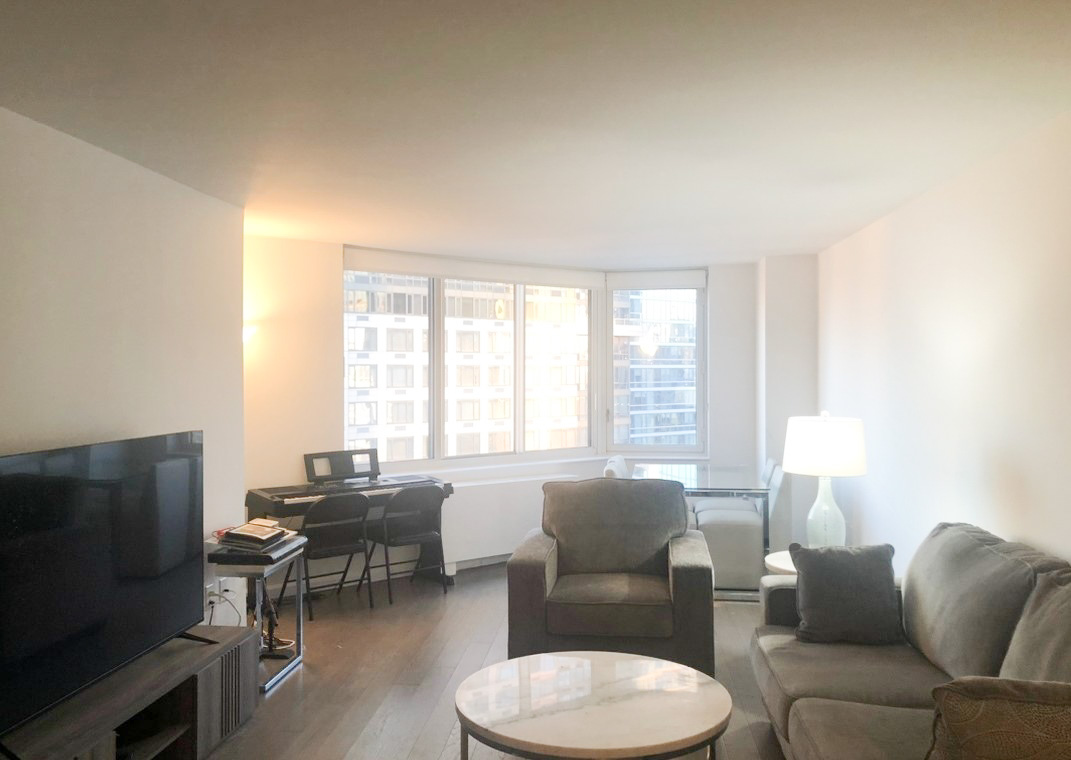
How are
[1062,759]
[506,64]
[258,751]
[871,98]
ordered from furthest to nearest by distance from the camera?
[258,751]
[871,98]
[506,64]
[1062,759]

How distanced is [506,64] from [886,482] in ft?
10.9

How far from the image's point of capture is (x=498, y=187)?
147 inches

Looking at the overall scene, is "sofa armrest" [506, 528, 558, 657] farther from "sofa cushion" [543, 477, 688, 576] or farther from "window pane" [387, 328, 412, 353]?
"window pane" [387, 328, 412, 353]

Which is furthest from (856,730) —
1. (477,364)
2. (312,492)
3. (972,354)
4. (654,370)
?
(654,370)

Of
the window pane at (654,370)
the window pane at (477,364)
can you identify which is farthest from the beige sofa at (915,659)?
the window pane at (654,370)

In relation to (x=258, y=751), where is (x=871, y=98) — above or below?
above

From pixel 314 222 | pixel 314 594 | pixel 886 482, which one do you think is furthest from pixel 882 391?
pixel 314 594

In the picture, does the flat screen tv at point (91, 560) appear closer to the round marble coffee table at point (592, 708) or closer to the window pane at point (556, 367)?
→ the round marble coffee table at point (592, 708)

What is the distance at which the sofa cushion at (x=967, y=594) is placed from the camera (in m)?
2.47

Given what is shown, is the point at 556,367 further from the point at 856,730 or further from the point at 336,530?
the point at 856,730

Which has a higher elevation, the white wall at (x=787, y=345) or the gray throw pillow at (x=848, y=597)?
the white wall at (x=787, y=345)

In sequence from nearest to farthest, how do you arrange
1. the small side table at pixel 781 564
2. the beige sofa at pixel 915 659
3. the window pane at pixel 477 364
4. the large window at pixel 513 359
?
1. the beige sofa at pixel 915 659
2. the small side table at pixel 781 564
3. the large window at pixel 513 359
4. the window pane at pixel 477 364

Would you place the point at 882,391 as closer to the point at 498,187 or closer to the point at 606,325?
the point at 498,187

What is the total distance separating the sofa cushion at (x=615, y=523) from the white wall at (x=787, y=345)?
2.08 m
